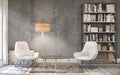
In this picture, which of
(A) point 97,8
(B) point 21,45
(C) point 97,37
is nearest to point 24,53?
(B) point 21,45

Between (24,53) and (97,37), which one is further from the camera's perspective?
(97,37)

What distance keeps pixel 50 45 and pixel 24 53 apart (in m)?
1.44

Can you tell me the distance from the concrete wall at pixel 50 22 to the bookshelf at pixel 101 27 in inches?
12.9

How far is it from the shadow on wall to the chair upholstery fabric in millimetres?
711

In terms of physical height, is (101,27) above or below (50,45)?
above

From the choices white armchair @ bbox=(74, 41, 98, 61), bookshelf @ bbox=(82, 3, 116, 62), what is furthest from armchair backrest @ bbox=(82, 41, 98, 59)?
bookshelf @ bbox=(82, 3, 116, 62)

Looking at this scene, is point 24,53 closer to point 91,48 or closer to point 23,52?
point 23,52

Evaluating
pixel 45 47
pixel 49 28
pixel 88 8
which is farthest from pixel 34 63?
pixel 88 8

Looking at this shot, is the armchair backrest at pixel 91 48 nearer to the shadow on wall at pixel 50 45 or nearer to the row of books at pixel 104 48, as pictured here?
the row of books at pixel 104 48

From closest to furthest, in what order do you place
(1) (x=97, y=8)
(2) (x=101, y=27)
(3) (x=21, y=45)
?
1. (3) (x=21, y=45)
2. (1) (x=97, y=8)
3. (2) (x=101, y=27)

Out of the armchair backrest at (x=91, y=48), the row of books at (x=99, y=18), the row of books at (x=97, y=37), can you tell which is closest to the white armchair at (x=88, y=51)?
the armchair backrest at (x=91, y=48)

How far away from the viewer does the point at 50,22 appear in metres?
10.2

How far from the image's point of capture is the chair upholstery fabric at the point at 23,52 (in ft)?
28.9

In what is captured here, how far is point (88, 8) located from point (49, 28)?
1.85 meters
